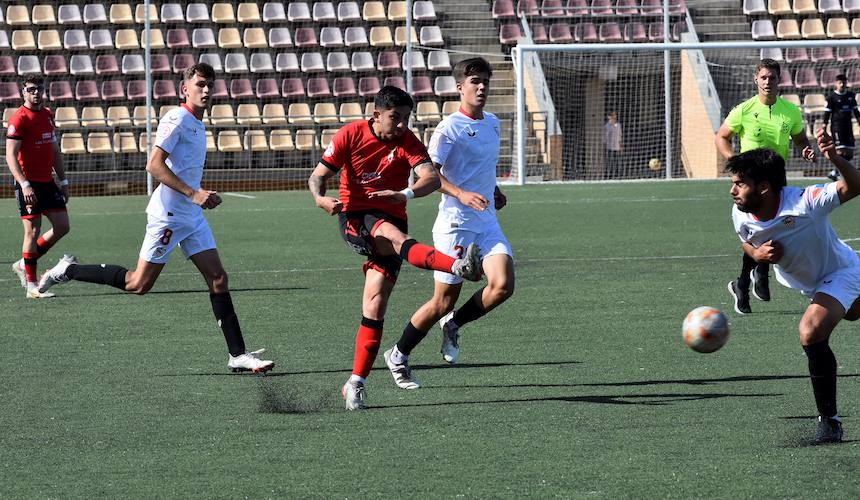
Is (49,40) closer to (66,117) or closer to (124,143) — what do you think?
(66,117)

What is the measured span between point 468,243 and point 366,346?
118cm

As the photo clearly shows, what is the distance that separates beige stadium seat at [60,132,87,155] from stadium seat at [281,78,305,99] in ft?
14.7

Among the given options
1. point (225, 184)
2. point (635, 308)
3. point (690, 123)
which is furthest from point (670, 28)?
point (635, 308)

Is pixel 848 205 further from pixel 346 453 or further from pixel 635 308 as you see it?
pixel 346 453

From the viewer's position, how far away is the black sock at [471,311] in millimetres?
7922

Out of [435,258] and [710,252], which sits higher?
[435,258]

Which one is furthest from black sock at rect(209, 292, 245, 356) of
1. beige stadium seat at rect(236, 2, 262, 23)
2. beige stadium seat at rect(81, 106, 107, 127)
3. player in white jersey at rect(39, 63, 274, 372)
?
beige stadium seat at rect(236, 2, 262, 23)

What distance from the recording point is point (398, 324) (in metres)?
10.0

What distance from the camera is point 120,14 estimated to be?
29.1 meters

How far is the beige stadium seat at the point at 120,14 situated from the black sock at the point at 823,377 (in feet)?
82.9

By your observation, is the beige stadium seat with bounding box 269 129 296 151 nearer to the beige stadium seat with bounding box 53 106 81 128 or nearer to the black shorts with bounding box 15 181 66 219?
the beige stadium seat with bounding box 53 106 81 128

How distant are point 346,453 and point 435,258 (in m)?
1.28

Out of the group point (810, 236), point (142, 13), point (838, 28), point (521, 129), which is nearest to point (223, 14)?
point (142, 13)

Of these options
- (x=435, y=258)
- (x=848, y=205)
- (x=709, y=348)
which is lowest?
(x=848, y=205)
